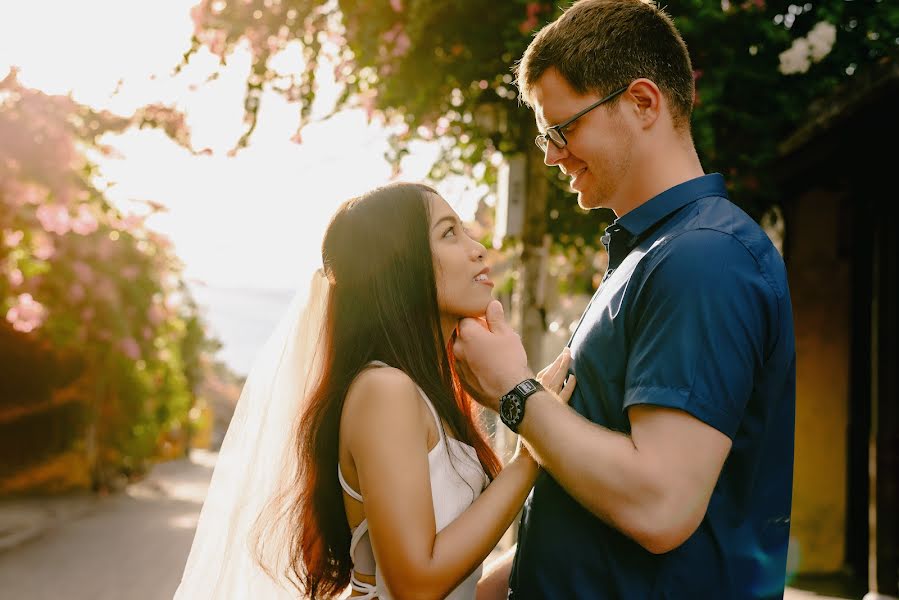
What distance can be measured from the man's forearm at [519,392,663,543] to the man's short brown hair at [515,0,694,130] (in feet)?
2.42

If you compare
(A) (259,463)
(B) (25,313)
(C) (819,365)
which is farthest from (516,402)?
(B) (25,313)

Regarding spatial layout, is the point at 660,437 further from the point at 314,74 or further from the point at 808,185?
the point at 808,185

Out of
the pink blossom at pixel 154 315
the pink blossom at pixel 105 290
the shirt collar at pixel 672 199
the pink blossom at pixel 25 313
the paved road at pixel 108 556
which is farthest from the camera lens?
the pink blossom at pixel 154 315

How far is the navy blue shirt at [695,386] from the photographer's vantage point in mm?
1610

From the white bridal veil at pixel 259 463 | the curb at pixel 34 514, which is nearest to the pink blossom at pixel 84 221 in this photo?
the curb at pixel 34 514

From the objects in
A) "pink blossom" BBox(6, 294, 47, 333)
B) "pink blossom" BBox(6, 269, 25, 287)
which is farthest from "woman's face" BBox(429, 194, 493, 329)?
"pink blossom" BBox(6, 294, 47, 333)

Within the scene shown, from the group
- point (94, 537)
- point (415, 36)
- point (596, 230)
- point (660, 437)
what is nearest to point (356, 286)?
point (660, 437)

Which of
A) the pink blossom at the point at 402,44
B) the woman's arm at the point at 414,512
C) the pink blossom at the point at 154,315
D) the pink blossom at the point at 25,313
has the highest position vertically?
the pink blossom at the point at 402,44

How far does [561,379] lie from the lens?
198cm

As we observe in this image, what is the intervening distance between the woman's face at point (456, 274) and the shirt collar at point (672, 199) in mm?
594

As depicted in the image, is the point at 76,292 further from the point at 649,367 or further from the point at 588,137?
the point at 649,367

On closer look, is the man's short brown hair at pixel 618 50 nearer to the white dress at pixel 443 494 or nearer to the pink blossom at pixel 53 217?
the white dress at pixel 443 494

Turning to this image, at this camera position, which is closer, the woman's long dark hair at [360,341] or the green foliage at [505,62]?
the woman's long dark hair at [360,341]

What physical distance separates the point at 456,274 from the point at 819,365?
7.07 meters
